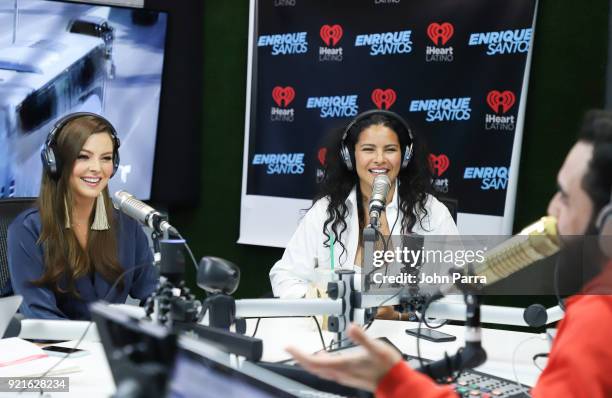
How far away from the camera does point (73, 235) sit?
2.20 metres

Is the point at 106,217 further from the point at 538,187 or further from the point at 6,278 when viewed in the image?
the point at 538,187

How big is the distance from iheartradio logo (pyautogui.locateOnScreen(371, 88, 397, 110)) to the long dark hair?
99 cm

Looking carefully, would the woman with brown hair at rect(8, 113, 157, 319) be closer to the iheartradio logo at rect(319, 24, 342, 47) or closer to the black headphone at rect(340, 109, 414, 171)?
the black headphone at rect(340, 109, 414, 171)

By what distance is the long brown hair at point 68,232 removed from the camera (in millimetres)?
2139

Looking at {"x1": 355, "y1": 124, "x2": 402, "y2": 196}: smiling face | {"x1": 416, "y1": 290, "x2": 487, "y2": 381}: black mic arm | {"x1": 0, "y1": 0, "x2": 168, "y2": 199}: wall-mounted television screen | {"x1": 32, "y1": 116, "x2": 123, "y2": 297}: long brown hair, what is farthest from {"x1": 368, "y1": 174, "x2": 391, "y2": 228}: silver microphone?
{"x1": 0, "y1": 0, "x2": 168, "y2": 199}: wall-mounted television screen

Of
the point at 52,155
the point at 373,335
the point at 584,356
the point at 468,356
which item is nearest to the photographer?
the point at 584,356

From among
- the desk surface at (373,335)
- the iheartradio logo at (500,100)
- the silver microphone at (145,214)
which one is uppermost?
the iheartradio logo at (500,100)

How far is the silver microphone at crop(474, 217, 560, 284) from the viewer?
3.45 feet

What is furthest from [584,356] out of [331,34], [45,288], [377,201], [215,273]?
[331,34]

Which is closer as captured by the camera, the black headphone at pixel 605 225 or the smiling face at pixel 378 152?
the black headphone at pixel 605 225

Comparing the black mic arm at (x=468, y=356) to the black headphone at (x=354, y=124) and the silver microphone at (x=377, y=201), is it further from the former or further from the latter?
the black headphone at (x=354, y=124)

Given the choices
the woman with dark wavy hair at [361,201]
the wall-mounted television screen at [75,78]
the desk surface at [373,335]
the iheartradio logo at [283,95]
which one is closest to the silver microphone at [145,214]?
the desk surface at [373,335]

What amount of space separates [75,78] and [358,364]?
10.8ft

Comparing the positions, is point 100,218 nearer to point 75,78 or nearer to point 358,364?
point 358,364
